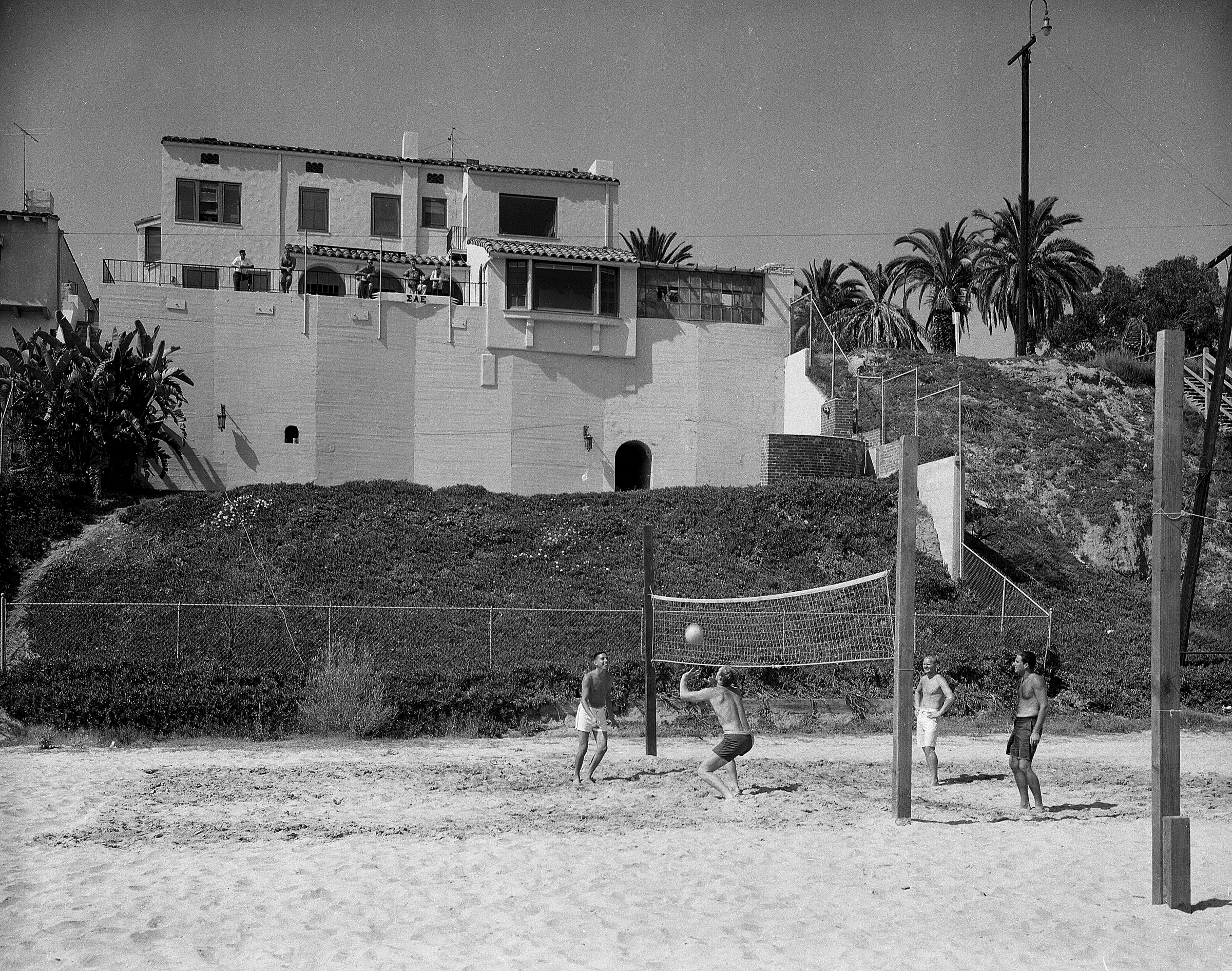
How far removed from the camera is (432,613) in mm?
23531

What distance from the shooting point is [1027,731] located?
42.7 feet

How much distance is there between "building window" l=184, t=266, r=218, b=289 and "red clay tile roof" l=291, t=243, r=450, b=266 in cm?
270

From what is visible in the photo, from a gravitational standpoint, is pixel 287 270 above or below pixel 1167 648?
above

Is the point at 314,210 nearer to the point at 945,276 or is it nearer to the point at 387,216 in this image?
the point at 387,216

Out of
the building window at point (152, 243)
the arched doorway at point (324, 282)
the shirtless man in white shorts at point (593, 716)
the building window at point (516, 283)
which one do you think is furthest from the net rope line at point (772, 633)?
the building window at point (152, 243)

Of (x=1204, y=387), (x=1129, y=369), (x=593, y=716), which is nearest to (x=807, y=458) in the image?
(x=1204, y=387)

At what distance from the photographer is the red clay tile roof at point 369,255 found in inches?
1543

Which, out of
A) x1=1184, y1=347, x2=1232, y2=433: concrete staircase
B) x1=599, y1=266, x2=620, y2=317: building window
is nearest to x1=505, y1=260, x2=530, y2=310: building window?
x1=599, y1=266, x2=620, y2=317: building window

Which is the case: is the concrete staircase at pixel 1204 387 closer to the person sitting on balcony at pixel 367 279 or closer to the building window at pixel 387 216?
the person sitting on balcony at pixel 367 279

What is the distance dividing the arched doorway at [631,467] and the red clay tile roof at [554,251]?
5925mm

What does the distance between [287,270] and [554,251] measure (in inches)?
326

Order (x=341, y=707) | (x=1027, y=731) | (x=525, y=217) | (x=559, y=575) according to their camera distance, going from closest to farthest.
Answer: (x=1027, y=731), (x=341, y=707), (x=559, y=575), (x=525, y=217)

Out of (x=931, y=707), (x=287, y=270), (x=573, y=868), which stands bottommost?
(x=573, y=868)

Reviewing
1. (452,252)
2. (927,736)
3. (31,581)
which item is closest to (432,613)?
(31,581)
